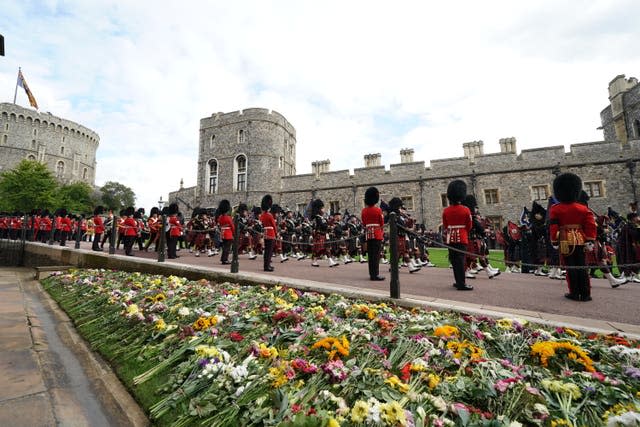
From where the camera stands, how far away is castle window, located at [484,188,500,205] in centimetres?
2405

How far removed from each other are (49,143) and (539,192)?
84994mm

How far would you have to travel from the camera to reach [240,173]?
33.0 metres

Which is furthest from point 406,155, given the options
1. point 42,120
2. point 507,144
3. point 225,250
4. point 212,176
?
point 42,120

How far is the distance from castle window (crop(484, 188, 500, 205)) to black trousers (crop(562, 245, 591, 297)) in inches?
819

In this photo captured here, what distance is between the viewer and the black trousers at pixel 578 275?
5042 mm

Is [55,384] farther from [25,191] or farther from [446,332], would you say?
[25,191]

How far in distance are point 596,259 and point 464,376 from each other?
8193 mm

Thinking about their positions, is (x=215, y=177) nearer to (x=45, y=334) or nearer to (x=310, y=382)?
(x=45, y=334)

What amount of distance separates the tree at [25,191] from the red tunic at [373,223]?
46296 mm

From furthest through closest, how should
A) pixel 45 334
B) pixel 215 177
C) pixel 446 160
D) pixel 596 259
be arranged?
1. pixel 215 177
2. pixel 446 160
3. pixel 596 259
4. pixel 45 334

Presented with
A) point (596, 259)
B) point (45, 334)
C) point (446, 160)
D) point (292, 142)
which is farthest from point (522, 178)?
point (45, 334)

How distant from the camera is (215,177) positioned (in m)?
34.2

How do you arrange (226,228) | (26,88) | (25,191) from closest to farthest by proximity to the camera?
(226,228) → (25,191) → (26,88)

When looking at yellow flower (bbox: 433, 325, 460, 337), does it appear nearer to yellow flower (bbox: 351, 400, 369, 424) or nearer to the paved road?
yellow flower (bbox: 351, 400, 369, 424)
